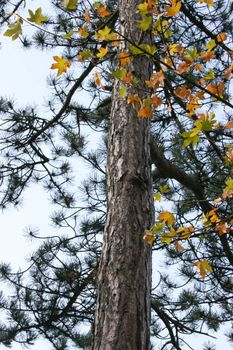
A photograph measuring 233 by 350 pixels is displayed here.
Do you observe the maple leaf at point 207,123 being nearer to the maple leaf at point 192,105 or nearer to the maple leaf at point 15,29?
the maple leaf at point 192,105

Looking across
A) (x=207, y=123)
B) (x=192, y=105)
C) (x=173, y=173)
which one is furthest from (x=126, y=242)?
(x=173, y=173)

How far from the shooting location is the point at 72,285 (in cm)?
425

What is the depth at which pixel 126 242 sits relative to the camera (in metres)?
2.25

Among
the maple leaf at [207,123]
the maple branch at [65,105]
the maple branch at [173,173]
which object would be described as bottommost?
the maple leaf at [207,123]

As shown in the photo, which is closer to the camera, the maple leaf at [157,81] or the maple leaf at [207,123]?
the maple leaf at [207,123]

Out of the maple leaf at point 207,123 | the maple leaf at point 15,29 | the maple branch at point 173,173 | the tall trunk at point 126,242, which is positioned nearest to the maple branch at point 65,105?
the maple branch at point 173,173

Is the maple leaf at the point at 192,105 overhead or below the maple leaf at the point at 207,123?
overhead

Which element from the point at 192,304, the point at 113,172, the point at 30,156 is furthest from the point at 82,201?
the point at 113,172

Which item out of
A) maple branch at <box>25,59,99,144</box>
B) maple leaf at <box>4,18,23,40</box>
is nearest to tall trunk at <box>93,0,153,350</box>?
maple leaf at <box>4,18,23,40</box>

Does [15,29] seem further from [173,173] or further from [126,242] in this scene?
[173,173]

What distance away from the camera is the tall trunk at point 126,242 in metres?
2.04

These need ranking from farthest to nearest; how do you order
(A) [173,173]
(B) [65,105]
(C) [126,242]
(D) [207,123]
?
(B) [65,105], (A) [173,173], (C) [126,242], (D) [207,123]

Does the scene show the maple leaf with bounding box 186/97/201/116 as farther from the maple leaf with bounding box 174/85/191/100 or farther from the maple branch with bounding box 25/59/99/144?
the maple branch with bounding box 25/59/99/144

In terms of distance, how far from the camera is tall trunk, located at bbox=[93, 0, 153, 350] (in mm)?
2043
